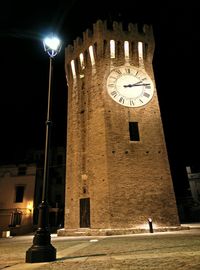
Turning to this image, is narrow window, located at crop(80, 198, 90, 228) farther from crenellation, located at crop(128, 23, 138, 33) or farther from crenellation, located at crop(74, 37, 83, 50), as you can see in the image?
crenellation, located at crop(128, 23, 138, 33)

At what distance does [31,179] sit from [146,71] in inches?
755

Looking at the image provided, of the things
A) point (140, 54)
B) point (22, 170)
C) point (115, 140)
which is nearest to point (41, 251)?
point (115, 140)

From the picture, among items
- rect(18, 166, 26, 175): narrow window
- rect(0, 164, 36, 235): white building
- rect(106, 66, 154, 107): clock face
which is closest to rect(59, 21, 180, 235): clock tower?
rect(106, 66, 154, 107): clock face

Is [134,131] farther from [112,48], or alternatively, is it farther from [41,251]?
[41,251]

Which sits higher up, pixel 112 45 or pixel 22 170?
pixel 112 45

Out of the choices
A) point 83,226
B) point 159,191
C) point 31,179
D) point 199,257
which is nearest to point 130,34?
Result: point 159,191

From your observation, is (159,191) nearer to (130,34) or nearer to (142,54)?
(142,54)

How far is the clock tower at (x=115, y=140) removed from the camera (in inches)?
528

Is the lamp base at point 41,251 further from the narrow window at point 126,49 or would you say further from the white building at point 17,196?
the white building at point 17,196

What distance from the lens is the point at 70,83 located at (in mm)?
19297

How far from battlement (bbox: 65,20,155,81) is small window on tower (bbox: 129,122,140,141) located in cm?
524

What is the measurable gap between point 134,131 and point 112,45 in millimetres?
7089

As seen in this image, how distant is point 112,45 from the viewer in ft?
57.7

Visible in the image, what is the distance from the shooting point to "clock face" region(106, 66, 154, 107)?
52.3ft
